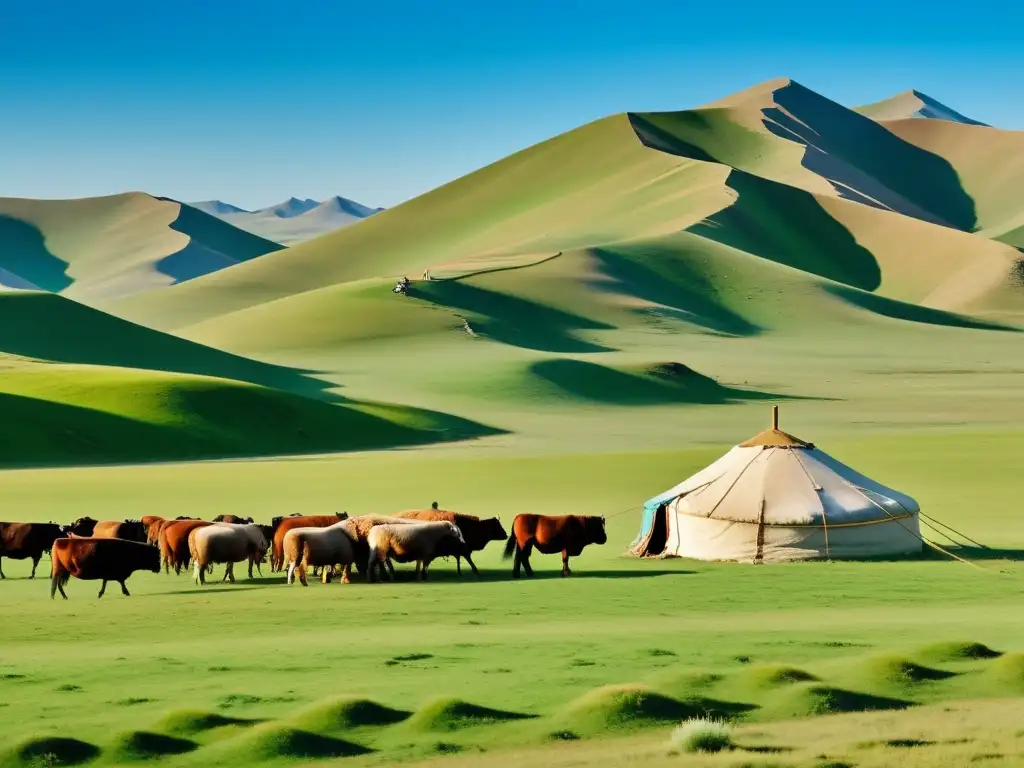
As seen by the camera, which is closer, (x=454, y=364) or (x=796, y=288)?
(x=454, y=364)

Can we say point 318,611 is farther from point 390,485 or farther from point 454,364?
point 454,364

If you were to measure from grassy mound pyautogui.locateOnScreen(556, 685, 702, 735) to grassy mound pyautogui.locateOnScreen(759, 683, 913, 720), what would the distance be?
817 millimetres

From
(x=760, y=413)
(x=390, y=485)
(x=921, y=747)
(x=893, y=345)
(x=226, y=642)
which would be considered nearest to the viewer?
(x=921, y=747)

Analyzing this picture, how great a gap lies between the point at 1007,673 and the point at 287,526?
13613 millimetres

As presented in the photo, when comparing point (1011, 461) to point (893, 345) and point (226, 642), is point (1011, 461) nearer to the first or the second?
point (226, 642)

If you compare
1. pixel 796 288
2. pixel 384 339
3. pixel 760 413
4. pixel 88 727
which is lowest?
pixel 88 727

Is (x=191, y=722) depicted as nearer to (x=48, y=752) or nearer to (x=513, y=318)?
(x=48, y=752)

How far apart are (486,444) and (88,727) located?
5360 centimetres

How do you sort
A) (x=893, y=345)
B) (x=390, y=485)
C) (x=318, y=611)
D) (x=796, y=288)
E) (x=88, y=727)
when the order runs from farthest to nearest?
(x=796, y=288) < (x=893, y=345) < (x=390, y=485) < (x=318, y=611) < (x=88, y=727)

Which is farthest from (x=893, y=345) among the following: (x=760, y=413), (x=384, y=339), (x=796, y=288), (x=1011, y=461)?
(x=1011, y=461)

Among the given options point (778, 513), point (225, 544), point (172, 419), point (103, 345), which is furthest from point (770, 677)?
point (103, 345)

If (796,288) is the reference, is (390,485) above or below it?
below

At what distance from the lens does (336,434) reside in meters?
A: 71.8

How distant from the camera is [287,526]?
26.9 meters
